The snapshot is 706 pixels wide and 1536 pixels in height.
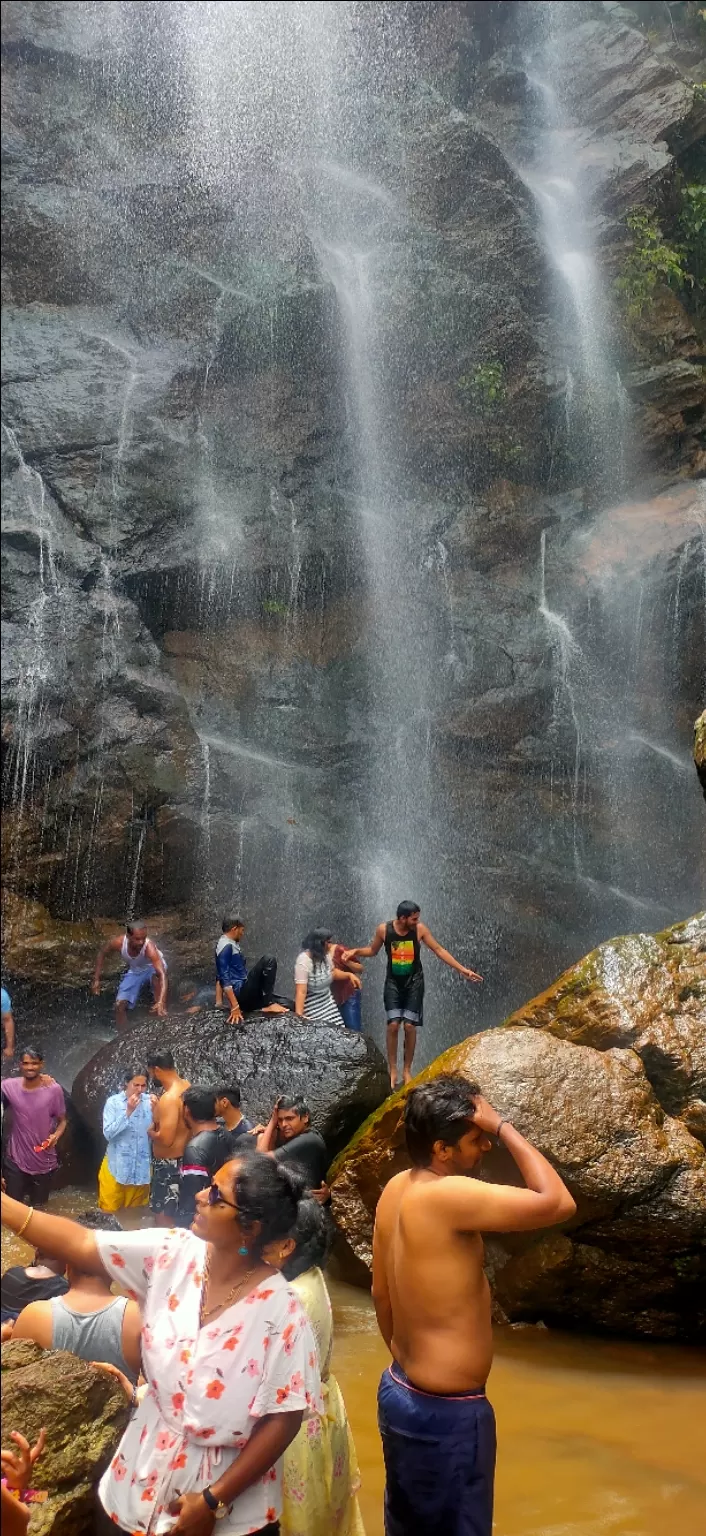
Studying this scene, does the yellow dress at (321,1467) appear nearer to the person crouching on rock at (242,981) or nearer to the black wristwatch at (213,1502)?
the black wristwatch at (213,1502)

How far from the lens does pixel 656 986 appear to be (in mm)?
6254

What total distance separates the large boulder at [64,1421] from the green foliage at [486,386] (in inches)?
609

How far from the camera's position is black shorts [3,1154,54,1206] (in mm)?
2357

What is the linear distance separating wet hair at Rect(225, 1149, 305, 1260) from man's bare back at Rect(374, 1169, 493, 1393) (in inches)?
19.3

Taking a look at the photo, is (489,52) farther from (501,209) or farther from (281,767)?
(281,767)

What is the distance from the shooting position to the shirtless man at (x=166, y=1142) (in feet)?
14.8

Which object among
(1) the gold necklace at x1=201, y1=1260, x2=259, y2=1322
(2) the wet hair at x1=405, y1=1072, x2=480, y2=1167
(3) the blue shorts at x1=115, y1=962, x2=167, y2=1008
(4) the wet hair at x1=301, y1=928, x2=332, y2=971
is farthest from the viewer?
(3) the blue shorts at x1=115, y1=962, x2=167, y2=1008

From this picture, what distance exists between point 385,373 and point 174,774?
746 centimetres

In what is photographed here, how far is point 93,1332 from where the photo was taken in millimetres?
2508

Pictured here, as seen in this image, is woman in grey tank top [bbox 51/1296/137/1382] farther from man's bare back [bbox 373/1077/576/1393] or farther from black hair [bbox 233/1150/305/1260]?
man's bare back [bbox 373/1077/576/1393]

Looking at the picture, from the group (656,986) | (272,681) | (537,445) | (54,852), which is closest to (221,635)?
(272,681)

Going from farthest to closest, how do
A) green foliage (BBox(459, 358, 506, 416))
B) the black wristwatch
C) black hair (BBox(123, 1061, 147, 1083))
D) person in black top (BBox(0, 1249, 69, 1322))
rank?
green foliage (BBox(459, 358, 506, 416)) → black hair (BBox(123, 1061, 147, 1083)) → the black wristwatch → person in black top (BBox(0, 1249, 69, 1322))

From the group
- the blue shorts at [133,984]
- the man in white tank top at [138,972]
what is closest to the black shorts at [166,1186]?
the man in white tank top at [138,972]

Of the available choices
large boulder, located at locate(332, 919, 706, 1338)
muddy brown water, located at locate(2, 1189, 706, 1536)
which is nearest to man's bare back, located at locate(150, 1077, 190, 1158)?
muddy brown water, located at locate(2, 1189, 706, 1536)
